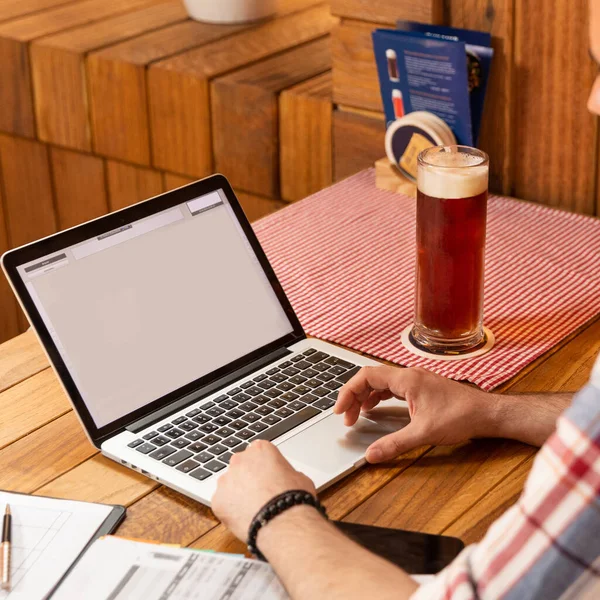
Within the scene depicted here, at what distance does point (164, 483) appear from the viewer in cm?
99

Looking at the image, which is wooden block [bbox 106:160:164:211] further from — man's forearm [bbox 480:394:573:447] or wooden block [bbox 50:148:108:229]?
man's forearm [bbox 480:394:573:447]

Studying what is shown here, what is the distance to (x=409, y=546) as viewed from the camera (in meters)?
0.90

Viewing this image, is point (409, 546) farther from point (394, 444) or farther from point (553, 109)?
point (553, 109)

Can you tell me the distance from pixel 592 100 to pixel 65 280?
0.56 m

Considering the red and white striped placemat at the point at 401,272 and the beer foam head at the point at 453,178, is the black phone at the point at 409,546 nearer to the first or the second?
the red and white striped placemat at the point at 401,272

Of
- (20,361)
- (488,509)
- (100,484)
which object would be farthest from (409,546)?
(20,361)

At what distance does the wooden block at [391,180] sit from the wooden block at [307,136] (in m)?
0.18

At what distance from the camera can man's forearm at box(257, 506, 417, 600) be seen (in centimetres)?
77

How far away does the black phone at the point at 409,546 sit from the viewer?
874mm

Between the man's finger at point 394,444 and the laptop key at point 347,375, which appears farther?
the laptop key at point 347,375

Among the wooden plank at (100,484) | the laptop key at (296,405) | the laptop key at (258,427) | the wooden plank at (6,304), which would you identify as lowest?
the wooden plank at (6,304)

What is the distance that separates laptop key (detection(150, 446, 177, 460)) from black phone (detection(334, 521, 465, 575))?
0.64 ft

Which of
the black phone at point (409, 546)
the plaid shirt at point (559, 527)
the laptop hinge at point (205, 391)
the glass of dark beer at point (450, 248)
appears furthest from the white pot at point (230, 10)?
the plaid shirt at point (559, 527)

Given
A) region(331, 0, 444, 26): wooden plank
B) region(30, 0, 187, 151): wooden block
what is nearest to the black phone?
region(331, 0, 444, 26): wooden plank
